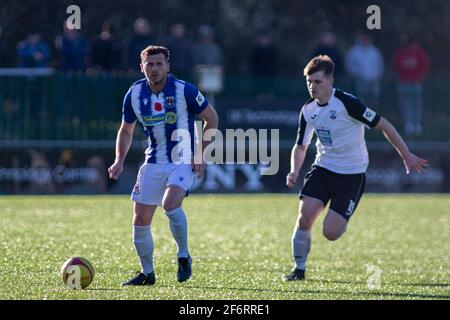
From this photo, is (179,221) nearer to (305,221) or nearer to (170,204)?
(170,204)

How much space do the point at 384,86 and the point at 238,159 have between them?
12.2ft

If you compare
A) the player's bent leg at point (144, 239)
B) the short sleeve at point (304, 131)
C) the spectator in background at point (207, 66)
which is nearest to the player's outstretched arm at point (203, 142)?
the player's bent leg at point (144, 239)

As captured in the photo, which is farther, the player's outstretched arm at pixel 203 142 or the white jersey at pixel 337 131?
the white jersey at pixel 337 131

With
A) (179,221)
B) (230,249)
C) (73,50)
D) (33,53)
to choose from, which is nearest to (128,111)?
(179,221)

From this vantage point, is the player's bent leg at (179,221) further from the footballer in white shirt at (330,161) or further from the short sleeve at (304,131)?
the short sleeve at (304,131)

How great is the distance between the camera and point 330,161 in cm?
991

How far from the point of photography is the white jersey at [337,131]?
31.9ft

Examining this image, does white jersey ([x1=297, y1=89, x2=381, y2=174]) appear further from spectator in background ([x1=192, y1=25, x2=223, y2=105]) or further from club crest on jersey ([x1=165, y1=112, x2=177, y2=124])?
spectator in background ([x1=192, y1=25, x2=223, y2=105])

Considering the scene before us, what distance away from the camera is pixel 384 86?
866 inches

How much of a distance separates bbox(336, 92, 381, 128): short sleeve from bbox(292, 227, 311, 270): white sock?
43.4 inches

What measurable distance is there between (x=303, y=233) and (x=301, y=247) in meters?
0.13

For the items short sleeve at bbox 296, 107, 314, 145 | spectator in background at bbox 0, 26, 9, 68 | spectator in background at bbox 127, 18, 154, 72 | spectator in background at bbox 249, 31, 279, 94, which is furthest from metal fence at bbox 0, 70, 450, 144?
short sleeve at bbox 296, 107, 314, 145

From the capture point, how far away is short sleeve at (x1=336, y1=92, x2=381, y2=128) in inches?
373
